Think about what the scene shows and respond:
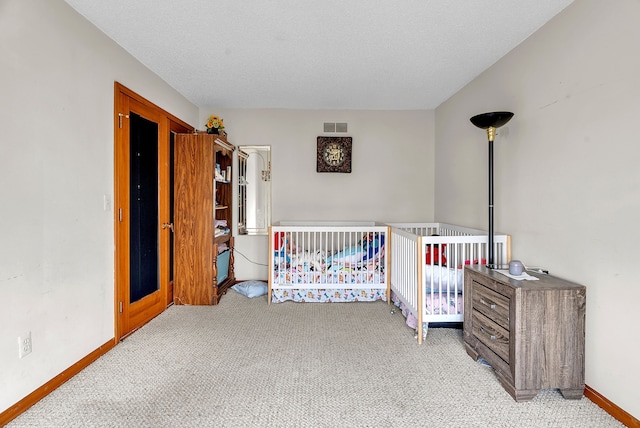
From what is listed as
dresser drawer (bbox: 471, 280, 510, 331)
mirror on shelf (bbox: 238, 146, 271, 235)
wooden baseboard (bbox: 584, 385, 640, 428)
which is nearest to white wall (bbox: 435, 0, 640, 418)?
wooden baseboard (bbox: 584, 385, 640, 428)

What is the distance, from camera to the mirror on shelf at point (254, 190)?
4125 millimetres

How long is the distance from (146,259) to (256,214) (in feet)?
5.14

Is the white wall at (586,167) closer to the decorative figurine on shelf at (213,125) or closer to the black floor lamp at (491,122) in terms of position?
the black floor lamp at (491,122)

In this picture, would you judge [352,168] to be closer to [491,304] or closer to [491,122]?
[491,122]

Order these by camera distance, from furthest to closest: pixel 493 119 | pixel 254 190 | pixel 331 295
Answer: pixel 254 190 < pixel 331 295 < pixel 493 119

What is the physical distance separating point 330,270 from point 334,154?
1553 mm

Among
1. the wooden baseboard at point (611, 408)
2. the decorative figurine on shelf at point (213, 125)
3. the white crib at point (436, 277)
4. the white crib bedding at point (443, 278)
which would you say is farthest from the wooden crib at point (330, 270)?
the wooden baseboard at point (611, 408)

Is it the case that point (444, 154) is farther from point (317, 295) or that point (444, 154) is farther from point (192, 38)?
point (192, 38)

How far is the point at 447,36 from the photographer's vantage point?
2.26m

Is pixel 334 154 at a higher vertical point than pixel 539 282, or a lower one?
higher

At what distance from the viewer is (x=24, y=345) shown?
64.6 inches

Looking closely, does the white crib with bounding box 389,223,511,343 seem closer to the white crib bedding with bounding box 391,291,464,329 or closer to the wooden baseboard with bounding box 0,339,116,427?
the white crib bedding with bounding box 391,291,464,329

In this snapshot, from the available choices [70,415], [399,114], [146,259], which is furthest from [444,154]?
[70,415]

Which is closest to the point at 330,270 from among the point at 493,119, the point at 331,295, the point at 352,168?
the point at 331,295
